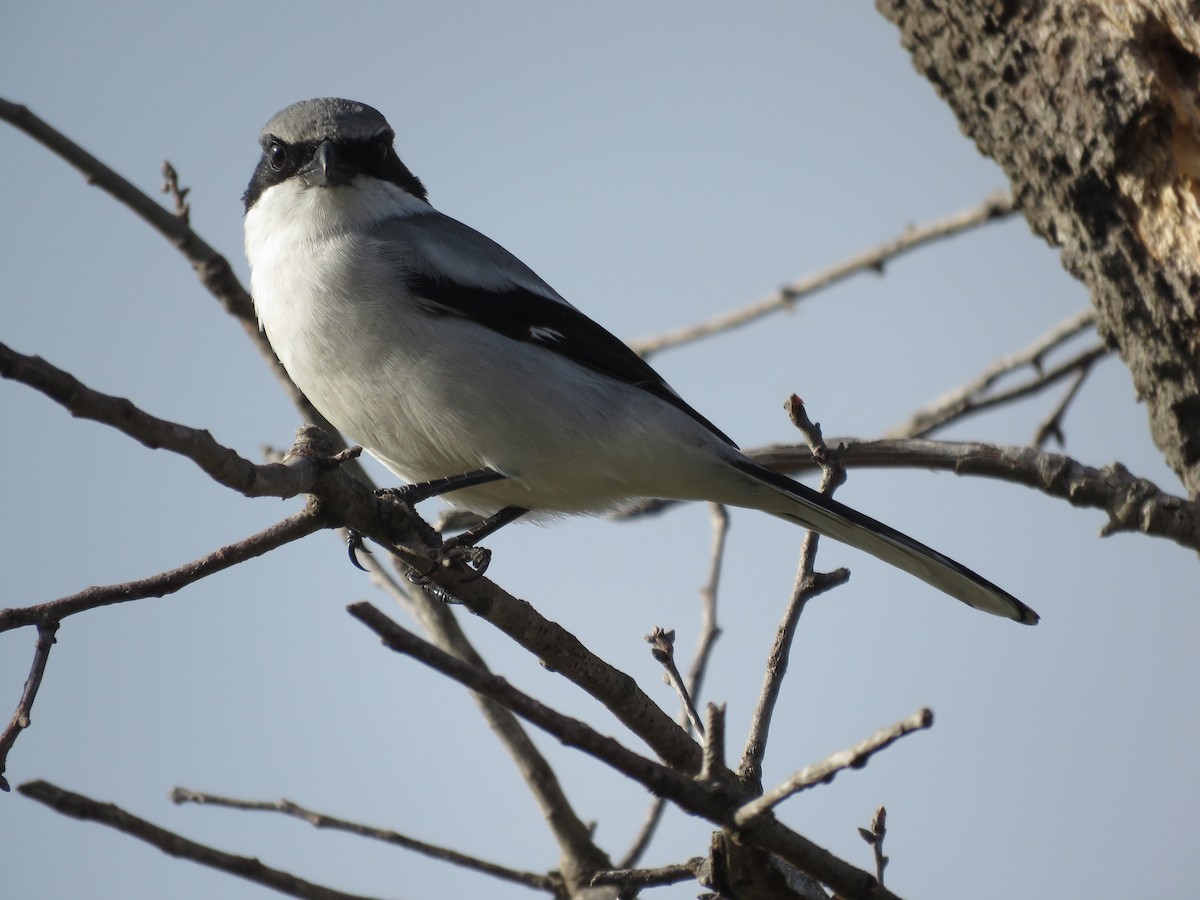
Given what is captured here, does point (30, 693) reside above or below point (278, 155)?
→ below

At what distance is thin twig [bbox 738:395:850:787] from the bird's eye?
8.22 ft

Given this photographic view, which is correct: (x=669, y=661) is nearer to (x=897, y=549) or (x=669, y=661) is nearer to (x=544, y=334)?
(x=897, y=549)

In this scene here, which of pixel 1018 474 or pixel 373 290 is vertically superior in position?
pixel 373 290

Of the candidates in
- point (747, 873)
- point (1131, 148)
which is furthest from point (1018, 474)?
point (747, 873)

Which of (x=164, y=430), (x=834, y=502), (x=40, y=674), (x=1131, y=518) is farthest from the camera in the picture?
(x=834, y=502)

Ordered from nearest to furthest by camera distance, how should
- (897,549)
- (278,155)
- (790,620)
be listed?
1. (790,620)
2. (897,549)
3. (278,155)

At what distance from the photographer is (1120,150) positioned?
362 cm

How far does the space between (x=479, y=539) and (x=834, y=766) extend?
239 cm

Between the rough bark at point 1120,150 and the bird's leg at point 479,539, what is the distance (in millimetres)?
1998

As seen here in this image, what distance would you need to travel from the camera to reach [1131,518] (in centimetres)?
346

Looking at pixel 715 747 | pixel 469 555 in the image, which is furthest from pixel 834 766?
pixel 469 555

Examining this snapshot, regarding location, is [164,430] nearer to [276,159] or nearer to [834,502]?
[834,502]

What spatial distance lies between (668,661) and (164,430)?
1368 mm

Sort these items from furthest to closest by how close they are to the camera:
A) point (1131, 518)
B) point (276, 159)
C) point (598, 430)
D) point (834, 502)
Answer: point (276, 159)
point (598, 430)
point (834, 502)
point (1131, 518)
